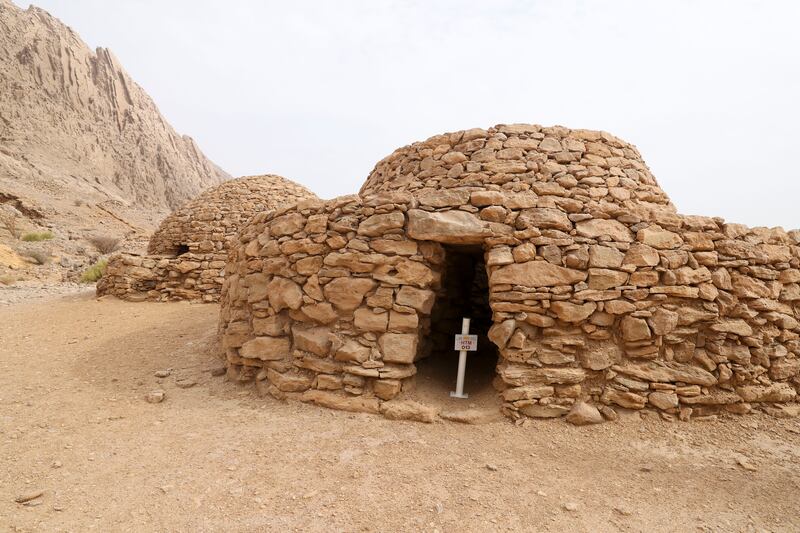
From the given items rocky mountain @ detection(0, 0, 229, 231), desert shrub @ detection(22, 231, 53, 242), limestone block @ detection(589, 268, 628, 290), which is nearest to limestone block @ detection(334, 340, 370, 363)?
limestone block @ detection(589, 268, 628, 290)

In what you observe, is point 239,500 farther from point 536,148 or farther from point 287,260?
point 536,148

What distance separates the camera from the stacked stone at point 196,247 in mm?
9703

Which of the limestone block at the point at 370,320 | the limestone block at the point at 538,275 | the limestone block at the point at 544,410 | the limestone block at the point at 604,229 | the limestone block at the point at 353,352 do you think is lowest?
the limestone block at the point at 544,410

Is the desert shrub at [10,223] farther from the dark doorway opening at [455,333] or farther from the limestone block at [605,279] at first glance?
the limestone block at [605,279]

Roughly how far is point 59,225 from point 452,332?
840 inches

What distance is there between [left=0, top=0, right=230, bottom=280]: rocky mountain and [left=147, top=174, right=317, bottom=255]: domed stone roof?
20.8ft

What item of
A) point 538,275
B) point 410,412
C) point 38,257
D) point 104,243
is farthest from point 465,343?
point 104,243

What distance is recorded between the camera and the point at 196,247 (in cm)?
1063

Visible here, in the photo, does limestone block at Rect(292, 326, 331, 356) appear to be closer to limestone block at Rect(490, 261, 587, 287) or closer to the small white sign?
the small white sign

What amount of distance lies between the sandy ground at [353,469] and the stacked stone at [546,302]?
30 cm

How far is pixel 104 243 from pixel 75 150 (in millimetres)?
16176

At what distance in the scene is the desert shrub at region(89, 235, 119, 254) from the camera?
17.5 metres

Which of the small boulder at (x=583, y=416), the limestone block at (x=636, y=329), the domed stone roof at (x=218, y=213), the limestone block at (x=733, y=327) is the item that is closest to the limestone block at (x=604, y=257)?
the limestone block at (x=636, y=329)

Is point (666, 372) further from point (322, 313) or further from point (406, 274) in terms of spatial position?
point (322, 313)
